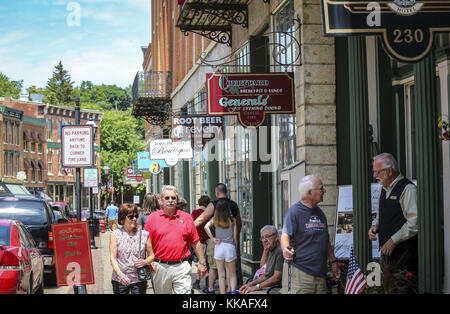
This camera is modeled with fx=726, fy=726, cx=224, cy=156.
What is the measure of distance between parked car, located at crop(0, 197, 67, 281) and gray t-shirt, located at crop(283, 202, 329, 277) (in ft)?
29.6

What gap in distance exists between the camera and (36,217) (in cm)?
1525

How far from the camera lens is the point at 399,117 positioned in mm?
9812

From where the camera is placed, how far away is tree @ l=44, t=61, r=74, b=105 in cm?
11644

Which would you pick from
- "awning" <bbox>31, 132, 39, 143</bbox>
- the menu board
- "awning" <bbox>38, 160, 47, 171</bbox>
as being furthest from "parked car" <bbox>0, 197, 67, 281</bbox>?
"awning" <bbox>38, 160, 47, 171</bbox>

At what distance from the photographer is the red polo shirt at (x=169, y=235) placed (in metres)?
8.49

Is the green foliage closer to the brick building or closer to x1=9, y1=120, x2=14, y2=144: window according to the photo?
the brick building

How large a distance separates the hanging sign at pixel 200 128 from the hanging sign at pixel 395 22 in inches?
493

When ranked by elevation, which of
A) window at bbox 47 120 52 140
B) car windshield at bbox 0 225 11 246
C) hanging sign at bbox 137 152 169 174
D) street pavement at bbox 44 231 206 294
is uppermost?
window at bbox 47 120 52 140

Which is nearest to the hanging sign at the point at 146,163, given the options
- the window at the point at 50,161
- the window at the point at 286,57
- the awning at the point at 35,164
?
the window at the point at 286,57

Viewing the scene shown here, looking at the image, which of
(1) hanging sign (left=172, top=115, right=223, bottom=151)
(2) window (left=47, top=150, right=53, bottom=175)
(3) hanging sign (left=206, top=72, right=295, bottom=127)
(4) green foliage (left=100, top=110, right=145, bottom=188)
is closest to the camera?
(3) hanging sign (left=206, top=72, right=295, bottom=127)

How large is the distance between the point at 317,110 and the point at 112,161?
78272 mm

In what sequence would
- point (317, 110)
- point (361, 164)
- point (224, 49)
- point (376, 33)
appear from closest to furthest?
point (376, 33) → point (361, 164) → point (317, 110) → point (224, 49)
